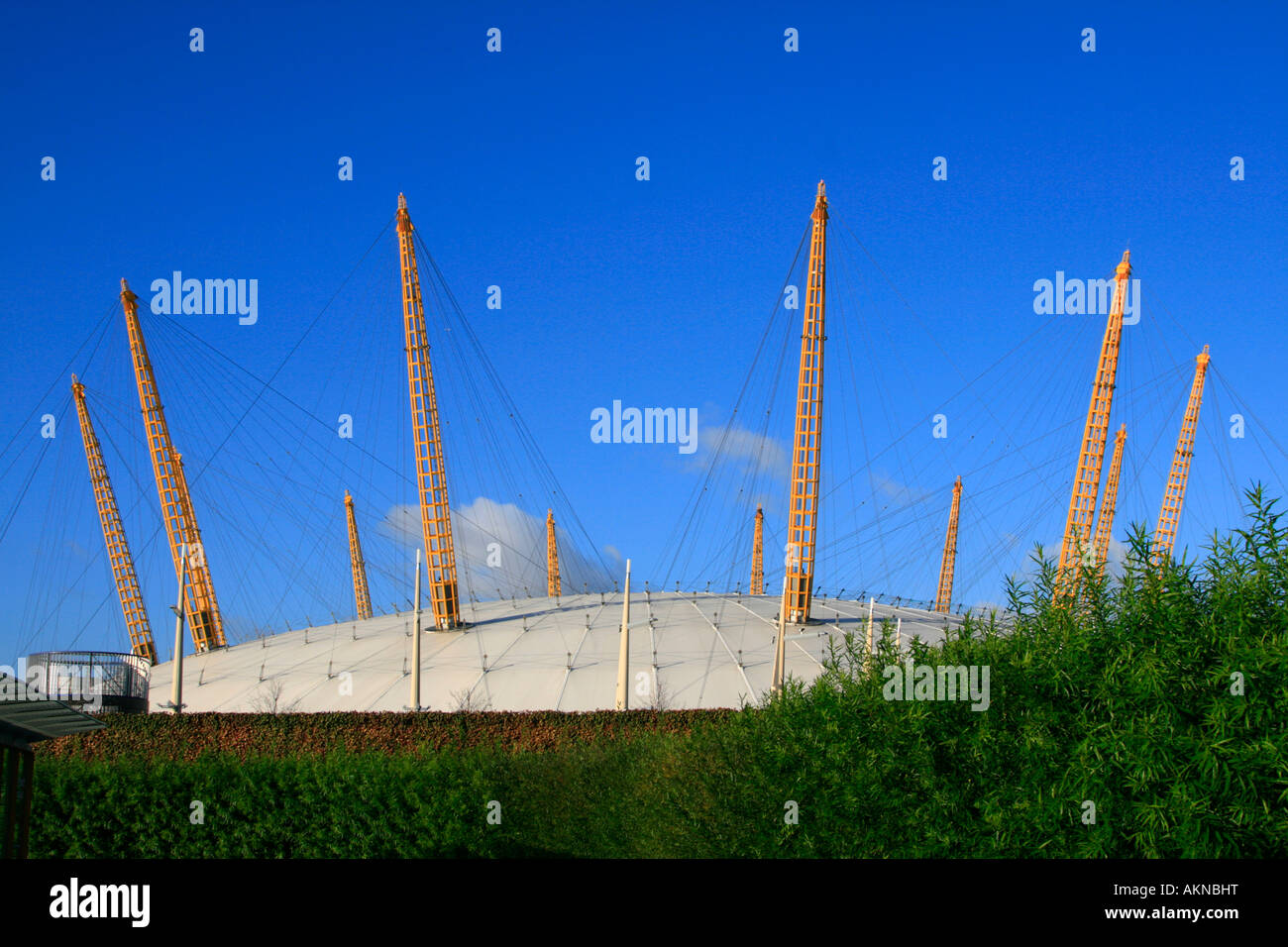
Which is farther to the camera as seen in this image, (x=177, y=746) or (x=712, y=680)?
(x=712, y=680)

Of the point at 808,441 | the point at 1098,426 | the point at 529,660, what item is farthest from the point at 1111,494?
the point at 529,660

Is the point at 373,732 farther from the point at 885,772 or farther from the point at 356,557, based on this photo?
the point at 356,557

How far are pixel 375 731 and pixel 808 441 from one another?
30929 mm

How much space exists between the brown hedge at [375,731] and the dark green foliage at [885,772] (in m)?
0.18

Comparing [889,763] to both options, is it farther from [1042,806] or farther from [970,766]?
[1042,806]

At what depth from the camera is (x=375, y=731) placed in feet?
166

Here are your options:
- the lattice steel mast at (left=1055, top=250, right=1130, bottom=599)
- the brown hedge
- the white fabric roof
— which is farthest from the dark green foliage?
the lattice steel mast at (left=1055, top=250, right=1130, bottom=599)

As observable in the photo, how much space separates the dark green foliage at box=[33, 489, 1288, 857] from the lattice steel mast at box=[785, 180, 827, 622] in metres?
20.0

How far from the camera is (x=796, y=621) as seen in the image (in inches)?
2721
